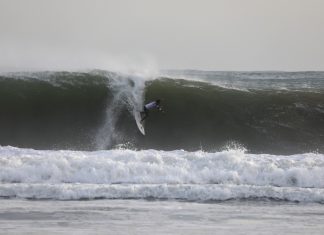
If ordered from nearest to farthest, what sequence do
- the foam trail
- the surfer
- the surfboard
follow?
the surfer
the foam trail
the surfboard

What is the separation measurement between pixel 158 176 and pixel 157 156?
97cm

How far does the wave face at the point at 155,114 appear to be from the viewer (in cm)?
1969

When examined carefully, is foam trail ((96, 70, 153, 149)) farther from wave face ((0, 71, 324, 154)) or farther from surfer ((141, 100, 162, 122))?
surfer ((141, 100, 162, 122))

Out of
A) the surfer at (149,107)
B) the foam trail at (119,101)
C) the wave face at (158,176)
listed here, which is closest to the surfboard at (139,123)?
the surfer at (149,107)

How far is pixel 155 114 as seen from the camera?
2116 centimetres

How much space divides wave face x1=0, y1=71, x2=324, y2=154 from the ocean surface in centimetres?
4

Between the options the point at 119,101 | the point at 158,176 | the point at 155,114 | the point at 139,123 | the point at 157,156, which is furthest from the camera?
the point at 119,101

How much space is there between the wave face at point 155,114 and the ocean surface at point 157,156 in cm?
4

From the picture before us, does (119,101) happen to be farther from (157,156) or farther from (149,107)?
(157,156)

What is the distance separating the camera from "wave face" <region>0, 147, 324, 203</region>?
43.4 feet

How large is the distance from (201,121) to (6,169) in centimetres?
834

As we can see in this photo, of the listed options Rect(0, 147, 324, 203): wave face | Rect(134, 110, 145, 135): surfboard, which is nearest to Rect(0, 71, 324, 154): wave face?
Rect(134, 110, 145, 135): surfboard

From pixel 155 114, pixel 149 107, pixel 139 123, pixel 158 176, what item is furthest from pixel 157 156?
pixel 155 114

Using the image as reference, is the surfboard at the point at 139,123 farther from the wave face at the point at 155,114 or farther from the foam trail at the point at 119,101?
the foam trail at the point at 119,101
